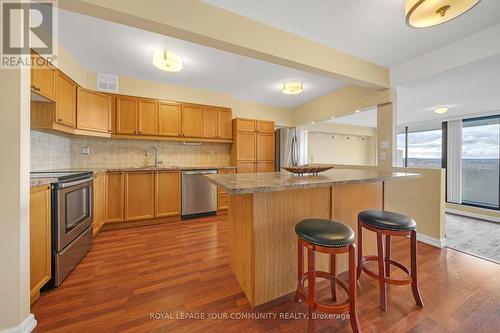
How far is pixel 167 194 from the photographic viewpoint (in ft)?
11.0

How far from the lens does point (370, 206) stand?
2002 mm

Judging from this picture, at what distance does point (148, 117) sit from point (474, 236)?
5742mm

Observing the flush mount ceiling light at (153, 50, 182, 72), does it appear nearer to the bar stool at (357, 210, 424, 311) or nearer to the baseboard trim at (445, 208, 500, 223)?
the bar stool at (357, 210, 424, 311)

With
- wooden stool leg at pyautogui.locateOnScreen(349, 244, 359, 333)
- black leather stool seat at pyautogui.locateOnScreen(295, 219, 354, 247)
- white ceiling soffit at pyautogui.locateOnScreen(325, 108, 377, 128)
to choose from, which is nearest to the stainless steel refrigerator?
white ceiling soffit at pyautogui.locateOnScreen(325, 108, 377, 128)

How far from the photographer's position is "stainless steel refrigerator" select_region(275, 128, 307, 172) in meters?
4.55

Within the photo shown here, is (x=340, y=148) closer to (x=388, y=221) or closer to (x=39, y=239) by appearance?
(x=388, y=221)

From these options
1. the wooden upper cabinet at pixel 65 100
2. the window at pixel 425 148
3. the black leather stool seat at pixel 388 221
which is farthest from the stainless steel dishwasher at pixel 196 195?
the window at pixel 425 148

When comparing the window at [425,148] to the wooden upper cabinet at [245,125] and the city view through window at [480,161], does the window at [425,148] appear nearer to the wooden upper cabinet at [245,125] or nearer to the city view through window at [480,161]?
the city view through window at [480,161]

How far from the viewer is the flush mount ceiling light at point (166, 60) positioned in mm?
2473

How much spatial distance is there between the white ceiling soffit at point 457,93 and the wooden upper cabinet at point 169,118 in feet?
12.6

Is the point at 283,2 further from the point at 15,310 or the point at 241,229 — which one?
the point at 15,310

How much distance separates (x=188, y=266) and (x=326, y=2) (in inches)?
113

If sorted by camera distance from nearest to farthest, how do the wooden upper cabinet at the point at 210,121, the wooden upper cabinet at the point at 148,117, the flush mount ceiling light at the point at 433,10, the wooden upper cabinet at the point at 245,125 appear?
the flush mount ceiling light at the point at 433,10
the wooden upper cabinet at the point at 148,117
the wooden upper cabinet at the point at 210,121
the wooden upper cabinet at the point at 245,125

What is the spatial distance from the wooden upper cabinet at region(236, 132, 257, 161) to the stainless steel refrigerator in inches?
24.7
